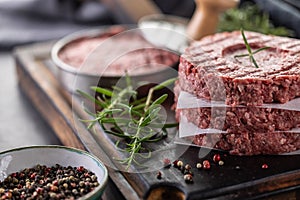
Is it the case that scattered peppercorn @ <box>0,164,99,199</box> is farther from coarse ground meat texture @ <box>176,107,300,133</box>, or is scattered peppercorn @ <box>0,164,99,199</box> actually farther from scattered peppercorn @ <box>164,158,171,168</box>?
coarse ground meat texture @ <box>176,107,300,133</box>

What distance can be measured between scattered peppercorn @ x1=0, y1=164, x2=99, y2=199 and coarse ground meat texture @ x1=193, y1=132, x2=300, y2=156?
0.53 metres

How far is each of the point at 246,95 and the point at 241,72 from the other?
10cm

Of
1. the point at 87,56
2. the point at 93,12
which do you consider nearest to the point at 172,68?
the point at 87,56

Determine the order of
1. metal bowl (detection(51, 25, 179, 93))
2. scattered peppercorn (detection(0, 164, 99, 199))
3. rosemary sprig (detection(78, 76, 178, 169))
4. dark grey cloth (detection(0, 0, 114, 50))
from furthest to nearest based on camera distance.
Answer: dark grey cloth (detection(0, 0, 114, 50)) < metal bowl (detection(51, 25, 179, 93)) < rosemary sprig (detection(78, 76, 178, 169)) < scattered peppercorn (detection(0, 164, 99, 199))

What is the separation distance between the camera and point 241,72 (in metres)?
2.43

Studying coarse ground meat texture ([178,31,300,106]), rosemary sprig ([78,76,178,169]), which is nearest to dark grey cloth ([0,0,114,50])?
rosemary sprig ([78,76,178,169])

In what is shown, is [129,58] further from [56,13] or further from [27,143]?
[56,13]

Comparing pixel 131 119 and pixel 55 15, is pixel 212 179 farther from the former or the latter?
pixel 55 15

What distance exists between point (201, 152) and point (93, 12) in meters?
2.40

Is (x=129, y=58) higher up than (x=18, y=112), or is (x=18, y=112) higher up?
(x=129, y=58)

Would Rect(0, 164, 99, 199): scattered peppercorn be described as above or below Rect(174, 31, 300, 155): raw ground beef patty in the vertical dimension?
below

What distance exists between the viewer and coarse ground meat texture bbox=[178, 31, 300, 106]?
7.80 ft

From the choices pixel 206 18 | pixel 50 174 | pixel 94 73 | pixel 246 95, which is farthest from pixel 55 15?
pixel 246 95

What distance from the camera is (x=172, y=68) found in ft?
10.3
